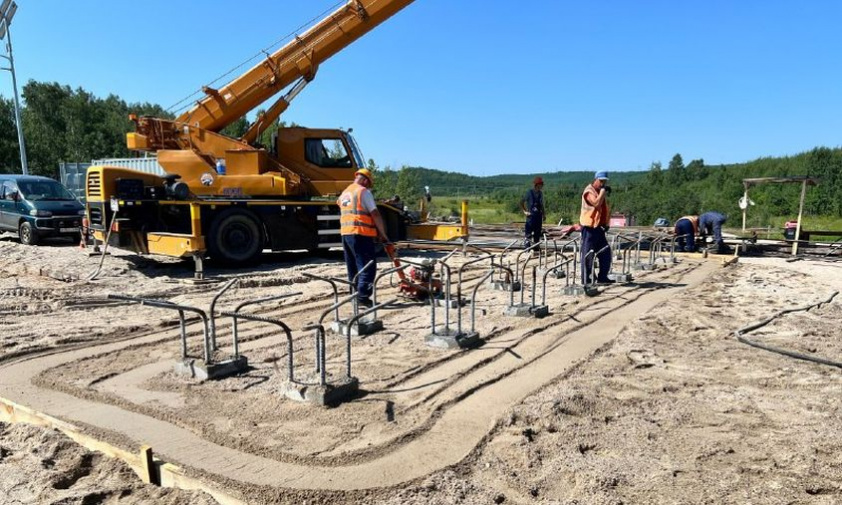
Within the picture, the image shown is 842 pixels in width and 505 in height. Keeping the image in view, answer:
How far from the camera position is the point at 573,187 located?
44.7 m

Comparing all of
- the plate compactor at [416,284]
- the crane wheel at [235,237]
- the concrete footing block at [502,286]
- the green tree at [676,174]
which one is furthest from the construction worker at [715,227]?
the green tree at [676,174]

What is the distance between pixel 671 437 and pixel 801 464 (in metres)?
0.69

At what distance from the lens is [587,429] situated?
3.70 m

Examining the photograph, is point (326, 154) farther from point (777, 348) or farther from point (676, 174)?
point (676, 174)

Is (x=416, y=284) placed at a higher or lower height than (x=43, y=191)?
lower

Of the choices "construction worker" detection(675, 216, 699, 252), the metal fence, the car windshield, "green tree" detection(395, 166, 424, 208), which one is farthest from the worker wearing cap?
"green tree" detection(395, 166, 424, 208)

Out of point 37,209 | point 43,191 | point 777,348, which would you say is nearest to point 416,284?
point 777,348

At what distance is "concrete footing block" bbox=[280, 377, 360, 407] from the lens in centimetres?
410

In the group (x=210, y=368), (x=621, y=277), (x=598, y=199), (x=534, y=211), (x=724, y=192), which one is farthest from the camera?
(x=724, y=192)

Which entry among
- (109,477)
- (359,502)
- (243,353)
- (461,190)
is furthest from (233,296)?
(461,190)

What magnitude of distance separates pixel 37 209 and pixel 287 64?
746 cm

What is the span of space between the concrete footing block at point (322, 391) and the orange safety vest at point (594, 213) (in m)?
5.45

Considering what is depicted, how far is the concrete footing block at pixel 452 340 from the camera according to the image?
18.0 feet

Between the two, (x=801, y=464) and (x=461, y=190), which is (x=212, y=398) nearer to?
(x=801, y=464)
